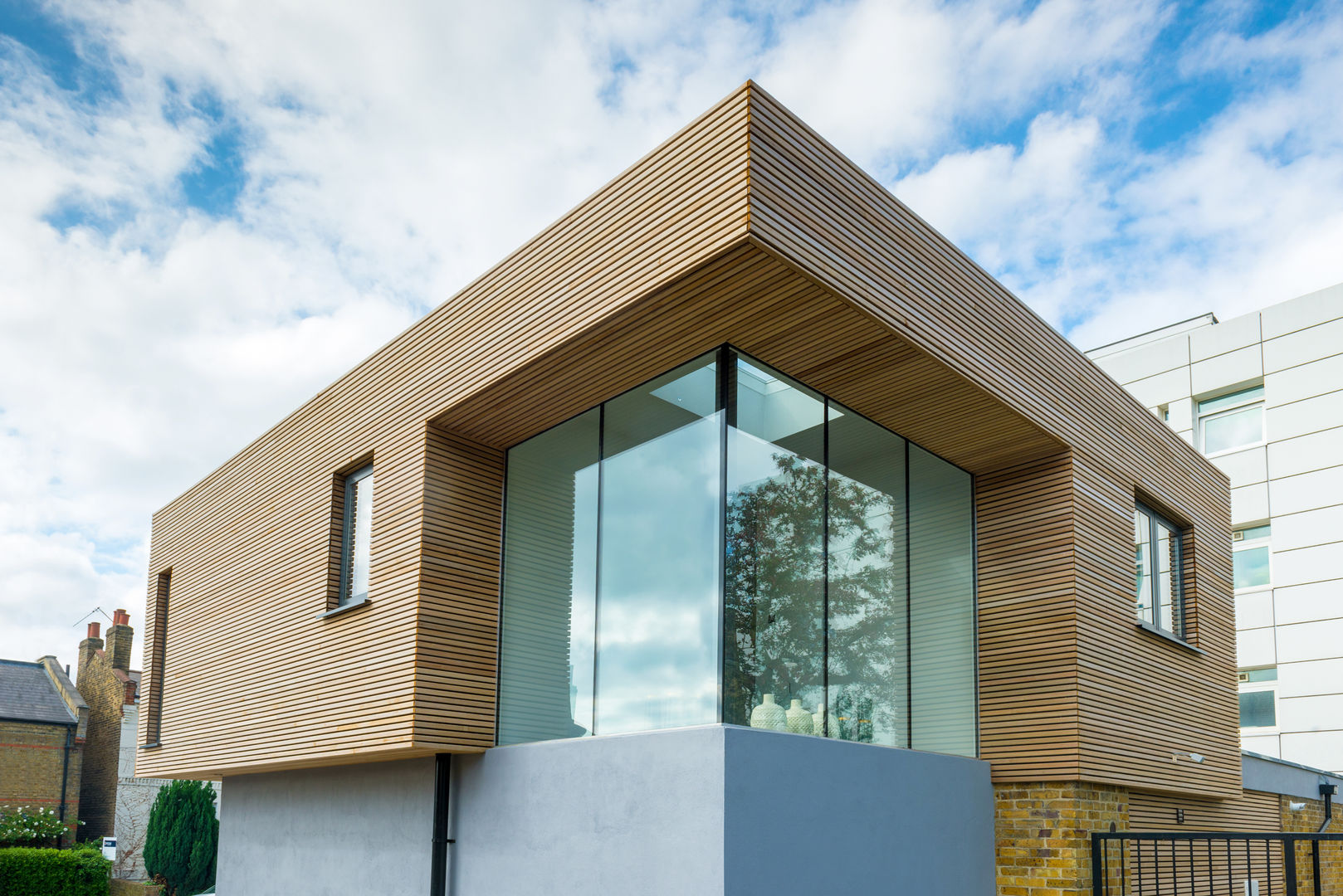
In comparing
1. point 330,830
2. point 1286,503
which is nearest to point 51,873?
point 330,830

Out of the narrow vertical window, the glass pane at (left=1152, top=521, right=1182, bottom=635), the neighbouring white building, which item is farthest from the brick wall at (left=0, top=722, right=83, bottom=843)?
the neighbouring white building

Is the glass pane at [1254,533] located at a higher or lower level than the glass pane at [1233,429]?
lower

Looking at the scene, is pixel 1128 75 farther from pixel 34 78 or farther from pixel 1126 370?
pixel 34 78

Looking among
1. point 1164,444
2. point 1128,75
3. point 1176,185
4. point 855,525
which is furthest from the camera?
point 1176,185

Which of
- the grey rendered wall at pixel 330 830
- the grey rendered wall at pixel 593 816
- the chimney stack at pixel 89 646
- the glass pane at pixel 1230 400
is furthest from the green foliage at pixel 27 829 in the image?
the glass pane at pixel 1230 400

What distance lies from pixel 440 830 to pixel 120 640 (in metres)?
24.5

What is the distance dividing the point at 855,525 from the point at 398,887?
4.83 meters

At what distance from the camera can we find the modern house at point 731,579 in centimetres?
647

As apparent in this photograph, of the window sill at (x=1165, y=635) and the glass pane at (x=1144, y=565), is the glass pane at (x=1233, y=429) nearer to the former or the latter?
the window sill at (x=1165, y=635)

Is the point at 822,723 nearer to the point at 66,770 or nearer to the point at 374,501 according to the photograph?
the point at 374,501

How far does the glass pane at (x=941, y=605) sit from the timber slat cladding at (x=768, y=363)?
0.15 m

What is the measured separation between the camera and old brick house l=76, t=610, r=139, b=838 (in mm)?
28969

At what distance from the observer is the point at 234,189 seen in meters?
16.1

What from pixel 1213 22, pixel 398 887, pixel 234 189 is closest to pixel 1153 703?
pixel 398 887
